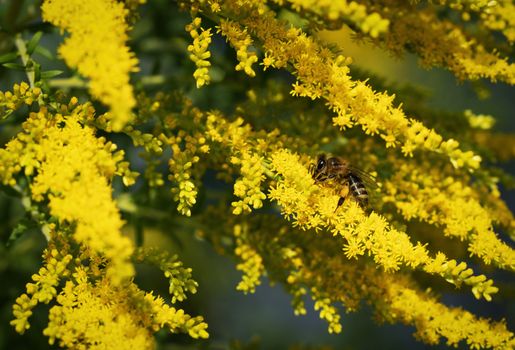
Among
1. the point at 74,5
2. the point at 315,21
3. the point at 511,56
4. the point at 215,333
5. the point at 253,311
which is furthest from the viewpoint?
the point at 253,311

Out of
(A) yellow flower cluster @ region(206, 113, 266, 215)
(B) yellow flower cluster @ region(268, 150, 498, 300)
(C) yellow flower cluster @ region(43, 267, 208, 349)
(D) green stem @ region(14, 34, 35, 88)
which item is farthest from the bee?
(D) green stem @ region(14, 34, 35, 88)

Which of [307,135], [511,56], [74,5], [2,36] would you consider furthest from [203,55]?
[511,56]

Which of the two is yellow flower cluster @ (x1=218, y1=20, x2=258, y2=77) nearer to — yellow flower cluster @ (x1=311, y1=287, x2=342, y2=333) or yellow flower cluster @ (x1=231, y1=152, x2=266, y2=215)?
yellow flower cluster @ (x1=231, y1=152, x2=266, y2=215)

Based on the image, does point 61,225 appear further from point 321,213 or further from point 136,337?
point 321,213

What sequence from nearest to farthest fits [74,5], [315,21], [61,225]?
[74,5]
[61,225]
[315,21]

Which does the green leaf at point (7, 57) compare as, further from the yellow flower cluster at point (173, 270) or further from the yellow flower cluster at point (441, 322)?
the yellow flower cluster at point (441, 322)

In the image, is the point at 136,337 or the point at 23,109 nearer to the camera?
the point at 136,337
